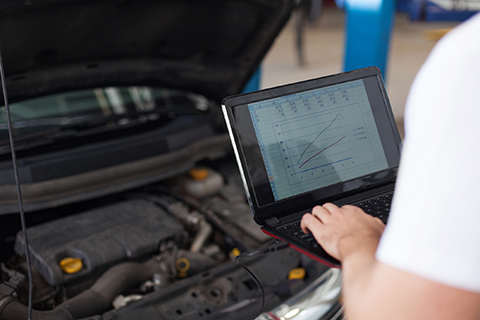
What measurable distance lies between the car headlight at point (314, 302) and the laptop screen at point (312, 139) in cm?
25

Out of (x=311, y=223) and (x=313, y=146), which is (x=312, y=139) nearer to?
(x=313, y=146)

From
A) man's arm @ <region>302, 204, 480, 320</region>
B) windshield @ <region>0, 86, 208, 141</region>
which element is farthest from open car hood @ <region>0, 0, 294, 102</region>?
man's arm @ <region>302, 204, 480, 320</region>

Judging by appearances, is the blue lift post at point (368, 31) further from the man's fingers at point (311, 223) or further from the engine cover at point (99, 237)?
the man's fingers at point (311, 223)

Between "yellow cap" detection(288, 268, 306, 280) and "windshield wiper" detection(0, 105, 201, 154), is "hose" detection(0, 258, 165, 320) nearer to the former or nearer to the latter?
"yellow cap" detection(288, 268, 306, 280)

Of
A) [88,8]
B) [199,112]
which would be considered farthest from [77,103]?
[88,8]

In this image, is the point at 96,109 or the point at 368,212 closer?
the point at 368,212

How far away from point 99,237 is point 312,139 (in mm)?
655

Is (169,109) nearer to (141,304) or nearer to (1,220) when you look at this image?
(1,220)

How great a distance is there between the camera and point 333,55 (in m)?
6.04

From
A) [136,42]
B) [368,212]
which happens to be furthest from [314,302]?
[136,42]

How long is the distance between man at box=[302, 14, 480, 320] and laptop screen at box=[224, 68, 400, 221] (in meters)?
0.43

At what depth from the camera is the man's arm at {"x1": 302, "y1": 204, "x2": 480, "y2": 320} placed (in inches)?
18.4

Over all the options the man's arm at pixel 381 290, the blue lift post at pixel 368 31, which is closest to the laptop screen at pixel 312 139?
the man's arm at pixel 381 290

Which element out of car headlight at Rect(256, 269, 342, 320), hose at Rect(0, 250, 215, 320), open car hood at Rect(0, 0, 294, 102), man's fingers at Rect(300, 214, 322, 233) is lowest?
car headlight at Rect(256, 269, 342, 320)
